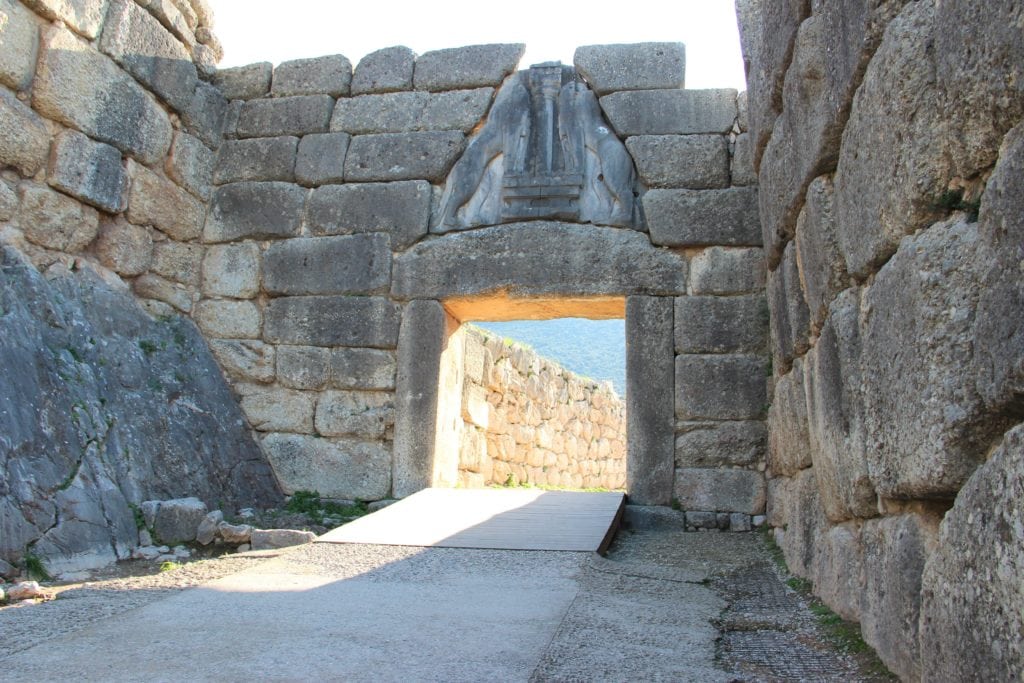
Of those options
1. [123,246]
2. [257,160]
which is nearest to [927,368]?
[123,246]

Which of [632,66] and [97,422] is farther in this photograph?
[632,66]

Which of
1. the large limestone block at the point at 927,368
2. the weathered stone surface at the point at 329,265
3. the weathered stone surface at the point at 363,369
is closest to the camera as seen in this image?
the large limestone block at the point at 927,368

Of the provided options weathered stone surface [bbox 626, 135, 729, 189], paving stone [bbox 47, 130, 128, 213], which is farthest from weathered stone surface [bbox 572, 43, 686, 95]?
paving stone [bbox 47, 130, 128, 213]

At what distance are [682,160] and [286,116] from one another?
3104 millimetres

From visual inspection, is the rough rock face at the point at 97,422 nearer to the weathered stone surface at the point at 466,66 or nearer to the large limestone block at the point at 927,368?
the weathered stone surface at the point at 466,66

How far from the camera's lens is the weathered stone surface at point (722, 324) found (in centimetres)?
575

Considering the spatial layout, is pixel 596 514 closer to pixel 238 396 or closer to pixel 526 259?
pixel 526 259

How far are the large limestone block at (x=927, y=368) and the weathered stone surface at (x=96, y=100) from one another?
4.99 metres

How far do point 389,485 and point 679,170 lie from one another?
2.98 meters

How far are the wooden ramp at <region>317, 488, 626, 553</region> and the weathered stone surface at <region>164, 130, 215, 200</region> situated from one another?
2948 millimetres

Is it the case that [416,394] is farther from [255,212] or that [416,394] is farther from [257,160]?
[257,160]

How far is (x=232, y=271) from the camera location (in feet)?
21.7

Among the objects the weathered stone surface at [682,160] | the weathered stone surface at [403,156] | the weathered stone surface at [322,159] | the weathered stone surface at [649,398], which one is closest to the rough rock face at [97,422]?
the weathered stone surface at [322,159]

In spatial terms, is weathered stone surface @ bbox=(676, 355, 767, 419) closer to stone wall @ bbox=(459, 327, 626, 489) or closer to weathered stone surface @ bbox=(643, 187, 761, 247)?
weathered stone surface @ bbox=(643, 187, 761, 247)
